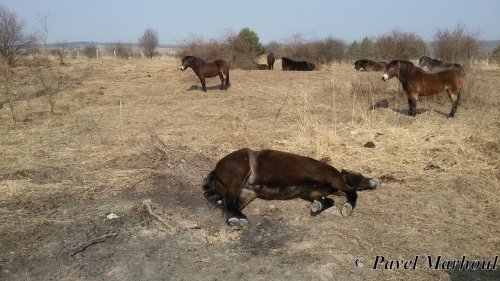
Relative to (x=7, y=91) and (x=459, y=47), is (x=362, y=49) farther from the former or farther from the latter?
(x=7, y=91)

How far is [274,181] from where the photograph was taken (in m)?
4.44

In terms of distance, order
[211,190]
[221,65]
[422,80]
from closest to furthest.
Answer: [211,190], [422,80], [221,65]

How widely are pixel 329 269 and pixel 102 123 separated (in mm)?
7305

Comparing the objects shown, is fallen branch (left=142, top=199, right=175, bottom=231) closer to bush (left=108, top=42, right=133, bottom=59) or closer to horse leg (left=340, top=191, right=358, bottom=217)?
horse leg (left=340, top=191, right=358, bottom=217)

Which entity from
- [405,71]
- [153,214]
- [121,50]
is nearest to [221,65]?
[405,71]

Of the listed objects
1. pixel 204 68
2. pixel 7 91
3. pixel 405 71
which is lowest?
pixel 7 91

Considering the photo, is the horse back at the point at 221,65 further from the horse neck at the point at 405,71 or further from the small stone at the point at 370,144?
the small stone at the point at 370,144

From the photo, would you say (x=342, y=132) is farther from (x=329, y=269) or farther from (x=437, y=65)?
(x=437, y=65)

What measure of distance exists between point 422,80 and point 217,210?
6426mm

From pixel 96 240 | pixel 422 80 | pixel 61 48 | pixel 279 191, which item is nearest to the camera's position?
pixel 96 240

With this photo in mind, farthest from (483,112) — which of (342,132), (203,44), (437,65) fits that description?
(203,44)

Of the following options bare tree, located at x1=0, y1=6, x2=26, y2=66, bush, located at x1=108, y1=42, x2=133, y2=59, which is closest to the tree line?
bare tree, located at x1=0, y1=6, x2=26, y2=66

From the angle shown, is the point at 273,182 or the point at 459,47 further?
the point at 459,47

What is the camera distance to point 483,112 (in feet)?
31.4
